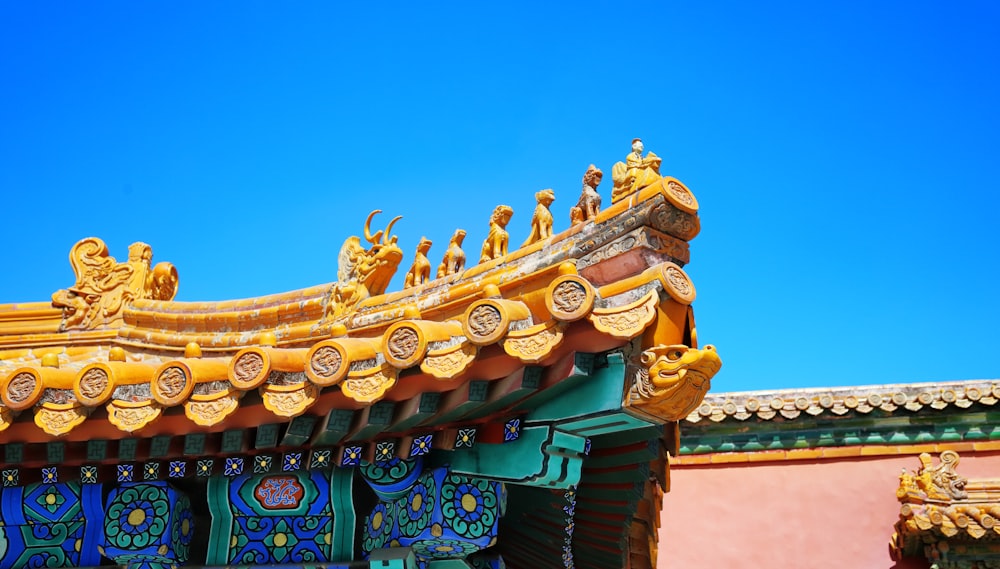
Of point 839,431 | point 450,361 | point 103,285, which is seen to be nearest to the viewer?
point 450,361

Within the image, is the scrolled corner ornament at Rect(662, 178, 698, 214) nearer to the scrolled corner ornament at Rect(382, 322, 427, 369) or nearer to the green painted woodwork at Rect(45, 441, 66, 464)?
the scrolled corner ornament at Rect(382, 322, 427, 369)

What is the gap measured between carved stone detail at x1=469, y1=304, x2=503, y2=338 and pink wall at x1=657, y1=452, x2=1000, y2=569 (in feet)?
26.3

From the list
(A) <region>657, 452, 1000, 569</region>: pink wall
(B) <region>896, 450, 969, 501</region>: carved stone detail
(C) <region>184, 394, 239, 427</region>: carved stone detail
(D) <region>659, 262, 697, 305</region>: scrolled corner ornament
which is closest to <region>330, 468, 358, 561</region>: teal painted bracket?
(C) <region>184, 394, 239, 427</region>: carved stone detail

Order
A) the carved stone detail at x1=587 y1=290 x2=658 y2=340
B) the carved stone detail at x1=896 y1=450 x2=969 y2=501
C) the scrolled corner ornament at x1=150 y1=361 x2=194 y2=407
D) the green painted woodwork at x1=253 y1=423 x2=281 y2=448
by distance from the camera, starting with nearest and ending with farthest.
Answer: the carved stone detail at x1=587 y1=290 x2=658 y2=340, the scrolled corner ornament at x1=150 y1=361 x2=194 y2=407, the green painted woodwork at x1=253 y1=423 x2=281 y2=448, the carved stone detail at x1=896 y1=450 x2=969 y2=501

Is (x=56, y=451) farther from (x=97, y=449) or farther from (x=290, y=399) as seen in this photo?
(x=290, y=399)

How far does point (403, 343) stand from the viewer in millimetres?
4789

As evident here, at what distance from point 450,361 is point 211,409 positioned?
3.77 feet

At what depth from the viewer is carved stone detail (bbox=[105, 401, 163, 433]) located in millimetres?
5027

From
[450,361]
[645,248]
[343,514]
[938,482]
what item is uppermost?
[938,482]

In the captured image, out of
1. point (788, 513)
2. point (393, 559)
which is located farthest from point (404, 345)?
point (788, 513)

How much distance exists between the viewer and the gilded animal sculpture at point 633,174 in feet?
16.3

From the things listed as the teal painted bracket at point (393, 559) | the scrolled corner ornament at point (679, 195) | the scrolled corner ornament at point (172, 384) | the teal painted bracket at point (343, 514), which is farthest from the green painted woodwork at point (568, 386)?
the scrolled corner ornament at point (172, 384)

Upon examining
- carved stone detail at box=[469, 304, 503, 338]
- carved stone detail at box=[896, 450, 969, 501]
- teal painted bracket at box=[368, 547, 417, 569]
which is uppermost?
carved stone detail at box=[896, 450, 969, 501]

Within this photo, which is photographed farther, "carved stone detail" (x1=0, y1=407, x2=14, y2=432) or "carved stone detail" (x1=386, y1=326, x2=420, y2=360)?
"carved stone detail" (x1=0, y1=407, x2=14, y2=432)
